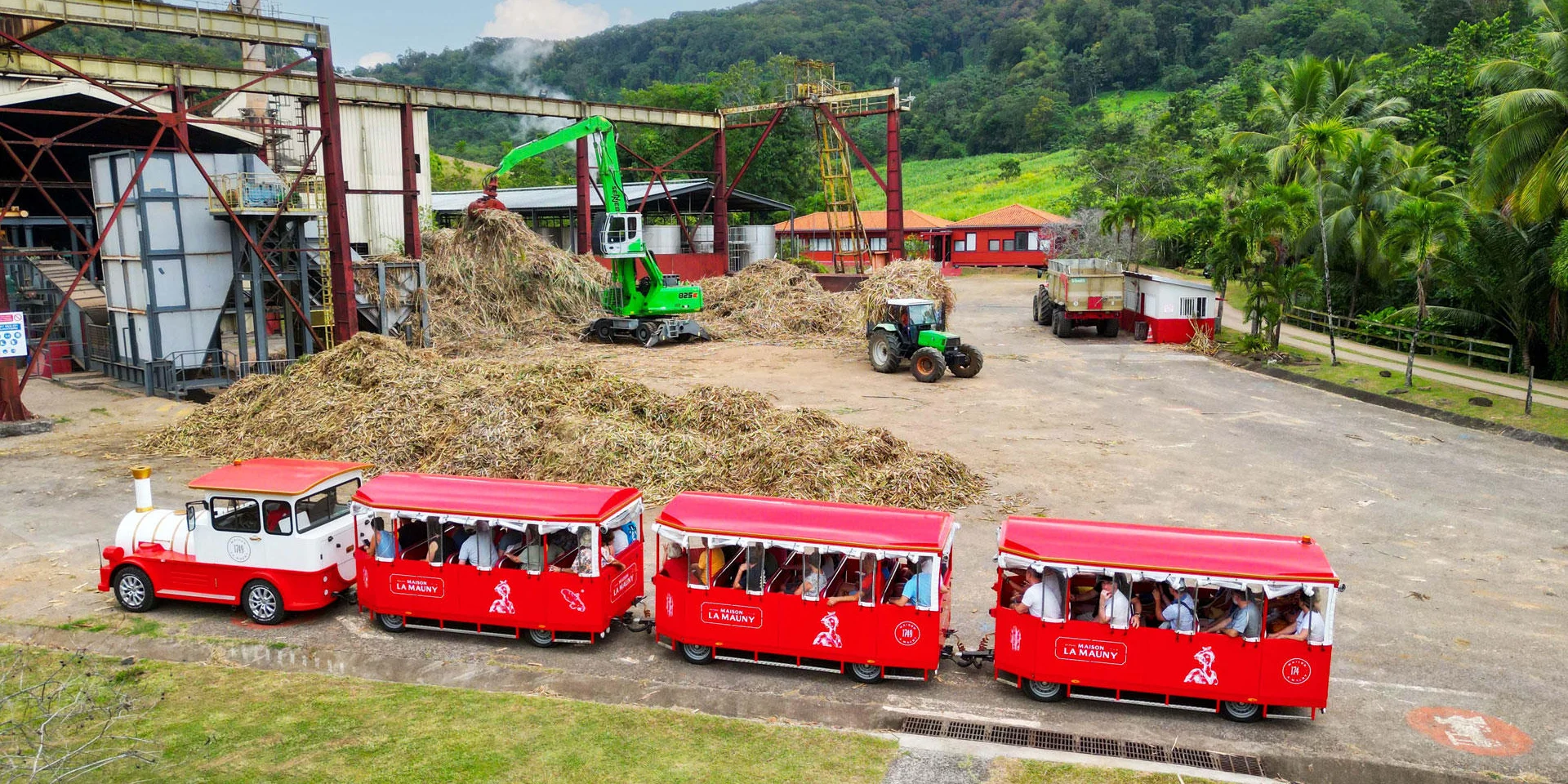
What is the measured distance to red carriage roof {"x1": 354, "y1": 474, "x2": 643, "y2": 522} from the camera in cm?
1202

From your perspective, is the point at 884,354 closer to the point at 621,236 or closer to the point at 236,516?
the point at 621,236

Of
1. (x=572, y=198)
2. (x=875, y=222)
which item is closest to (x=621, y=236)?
→ (x=572, y=198)

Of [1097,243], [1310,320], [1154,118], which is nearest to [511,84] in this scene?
[1154,118]

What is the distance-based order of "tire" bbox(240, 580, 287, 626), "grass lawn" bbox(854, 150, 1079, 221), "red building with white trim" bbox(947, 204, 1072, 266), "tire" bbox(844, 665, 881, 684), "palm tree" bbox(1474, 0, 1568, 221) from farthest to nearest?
"grass lawn" bbox(854, 150, 1079, 221) < "red building with white trim" bbox(947, 204, 1072, 266) < "palm tree" bbox(1474, 0, 1568, 221) < "tire" bbox(240, 580, 287, 626) < "tire" bbox(844, 665, 881, 684)

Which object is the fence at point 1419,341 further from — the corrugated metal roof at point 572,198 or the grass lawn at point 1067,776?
the corrugated metal roof at point 572,198

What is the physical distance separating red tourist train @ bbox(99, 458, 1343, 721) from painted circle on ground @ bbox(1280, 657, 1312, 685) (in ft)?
0.07

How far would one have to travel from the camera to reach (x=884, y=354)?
31.8 metres

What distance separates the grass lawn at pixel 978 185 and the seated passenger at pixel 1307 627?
221 feet

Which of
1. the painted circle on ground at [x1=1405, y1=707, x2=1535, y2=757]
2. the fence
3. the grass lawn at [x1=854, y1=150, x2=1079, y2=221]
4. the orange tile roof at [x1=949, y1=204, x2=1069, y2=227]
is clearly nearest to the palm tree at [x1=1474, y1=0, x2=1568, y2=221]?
the fence

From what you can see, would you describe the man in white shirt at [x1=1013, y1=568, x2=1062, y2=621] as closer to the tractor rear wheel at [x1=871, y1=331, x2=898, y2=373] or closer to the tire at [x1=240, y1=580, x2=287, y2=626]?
the tire at [x1=240, y1=580, x2=287, y2=626]

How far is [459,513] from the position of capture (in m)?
12.2

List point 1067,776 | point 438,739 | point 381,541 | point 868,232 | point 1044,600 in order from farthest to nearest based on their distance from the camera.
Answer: point 868,232 < point 381,541 < point 1044,600 < point 438,739 < point 1067,776

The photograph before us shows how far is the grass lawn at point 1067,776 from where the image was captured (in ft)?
30.9

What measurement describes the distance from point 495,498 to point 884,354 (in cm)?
2060
